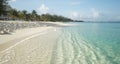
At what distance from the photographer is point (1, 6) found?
4491 cm

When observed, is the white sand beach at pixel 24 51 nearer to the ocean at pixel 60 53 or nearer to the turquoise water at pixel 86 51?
the ocean at pixel 60 53

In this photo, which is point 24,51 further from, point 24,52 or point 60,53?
point 60,53

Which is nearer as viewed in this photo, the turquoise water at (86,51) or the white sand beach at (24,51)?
the white sand beach at (24,51)

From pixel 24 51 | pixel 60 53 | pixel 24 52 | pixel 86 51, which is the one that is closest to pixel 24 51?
pixel 24 51

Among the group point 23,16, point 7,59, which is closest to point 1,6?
point 7,59

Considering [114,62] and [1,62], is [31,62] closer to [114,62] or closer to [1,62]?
[1,62]

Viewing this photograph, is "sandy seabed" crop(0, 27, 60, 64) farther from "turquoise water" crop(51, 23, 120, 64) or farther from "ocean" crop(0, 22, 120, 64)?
"turquoise water" crop(51, 23, 120, 64)

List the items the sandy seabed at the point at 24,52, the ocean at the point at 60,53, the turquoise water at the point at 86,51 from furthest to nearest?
the turquoise water at the point at 86,51
the ocean at the point at 60,53
the sandy seabed at the point at 24,52

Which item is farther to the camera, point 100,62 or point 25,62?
point 100,62

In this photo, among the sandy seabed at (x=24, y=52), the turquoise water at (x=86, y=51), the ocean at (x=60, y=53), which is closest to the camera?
the sandy seabed at (x=24, y=52)

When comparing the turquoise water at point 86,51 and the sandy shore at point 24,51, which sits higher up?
the sandy shore at point 24,51

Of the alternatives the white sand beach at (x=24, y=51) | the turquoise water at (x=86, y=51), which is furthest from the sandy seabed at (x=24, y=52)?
the turquoise water at (x=86, y=51)

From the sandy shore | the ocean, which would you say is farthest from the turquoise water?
the sandy shore

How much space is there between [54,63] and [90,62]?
6.68 feet
